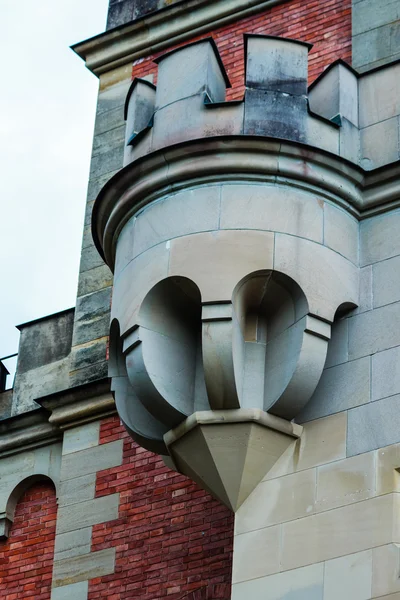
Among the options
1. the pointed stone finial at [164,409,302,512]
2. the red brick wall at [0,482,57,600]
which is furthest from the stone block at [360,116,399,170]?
the red brick wall at [0,482,57,600]

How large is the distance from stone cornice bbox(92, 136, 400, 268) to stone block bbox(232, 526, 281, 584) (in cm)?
250

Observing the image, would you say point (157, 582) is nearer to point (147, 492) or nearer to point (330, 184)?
point (147, 492)

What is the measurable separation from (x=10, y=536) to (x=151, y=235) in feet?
12.7

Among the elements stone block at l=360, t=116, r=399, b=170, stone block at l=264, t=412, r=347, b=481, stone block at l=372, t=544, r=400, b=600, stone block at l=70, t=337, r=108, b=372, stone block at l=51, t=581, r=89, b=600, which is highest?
stone block at l=70, t=337, r=108, b=372

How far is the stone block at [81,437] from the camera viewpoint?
14.7 m

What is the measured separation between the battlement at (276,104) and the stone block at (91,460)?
281 centimetres

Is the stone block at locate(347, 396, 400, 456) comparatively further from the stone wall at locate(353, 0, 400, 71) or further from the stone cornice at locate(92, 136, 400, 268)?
the stone wall at locate(353, 0, 400, 71)

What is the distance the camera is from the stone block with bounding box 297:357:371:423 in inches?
454

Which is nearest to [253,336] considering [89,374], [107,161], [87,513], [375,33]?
[87,513]

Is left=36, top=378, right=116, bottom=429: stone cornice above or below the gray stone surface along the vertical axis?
below

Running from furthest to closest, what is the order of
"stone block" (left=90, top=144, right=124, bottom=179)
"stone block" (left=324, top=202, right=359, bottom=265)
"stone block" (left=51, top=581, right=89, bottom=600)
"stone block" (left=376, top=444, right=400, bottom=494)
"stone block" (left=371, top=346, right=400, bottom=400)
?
"stone block" (left=90, top=144, right=124, bottom=179) < "stone block" (left=51, top=581, right=89, bottom=600) < "stone block" (left=324, top=202, right=359, bottom=265) < "stone block" (left=371, top=346, right=400, bottom=400) < "stone block" (left=376, top=444, right=400, bottom=494)

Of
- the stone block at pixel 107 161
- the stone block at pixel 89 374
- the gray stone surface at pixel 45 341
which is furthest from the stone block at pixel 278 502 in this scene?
the stone block at pixel 107 161

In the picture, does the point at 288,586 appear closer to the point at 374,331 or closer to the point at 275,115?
the point at 374,331

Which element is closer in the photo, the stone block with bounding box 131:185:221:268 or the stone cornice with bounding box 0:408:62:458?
the stone block with bounding box 131:185:221:268
